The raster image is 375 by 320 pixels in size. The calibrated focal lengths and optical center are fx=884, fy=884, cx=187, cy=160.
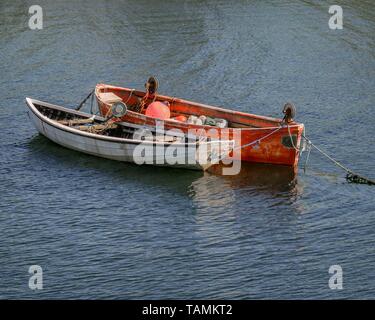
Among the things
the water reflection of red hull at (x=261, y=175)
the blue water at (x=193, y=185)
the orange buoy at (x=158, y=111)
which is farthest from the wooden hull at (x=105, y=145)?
the orange buoy at (x=158, y=111)

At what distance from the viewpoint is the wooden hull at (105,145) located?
37.0 metres

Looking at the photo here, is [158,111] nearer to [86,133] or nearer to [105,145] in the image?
[105,145]

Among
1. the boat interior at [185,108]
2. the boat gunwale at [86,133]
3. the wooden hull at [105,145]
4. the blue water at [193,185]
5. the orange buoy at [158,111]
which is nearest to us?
the blue water at [193,185]

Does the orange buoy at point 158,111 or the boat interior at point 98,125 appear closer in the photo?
the boat interior at point 98,125

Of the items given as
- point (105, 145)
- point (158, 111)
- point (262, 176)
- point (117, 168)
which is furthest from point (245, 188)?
point (105, 145)

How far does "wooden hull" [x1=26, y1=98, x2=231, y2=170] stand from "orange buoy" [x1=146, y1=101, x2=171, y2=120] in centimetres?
239

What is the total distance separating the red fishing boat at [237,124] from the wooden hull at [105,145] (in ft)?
3.71

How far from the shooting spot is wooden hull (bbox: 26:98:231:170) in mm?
37000

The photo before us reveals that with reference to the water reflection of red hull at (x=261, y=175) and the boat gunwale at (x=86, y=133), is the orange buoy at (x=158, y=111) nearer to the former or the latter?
the boat gunwale at (x=86, y=133)

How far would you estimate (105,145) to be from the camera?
1518 inches

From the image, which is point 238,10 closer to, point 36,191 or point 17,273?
point 36,191

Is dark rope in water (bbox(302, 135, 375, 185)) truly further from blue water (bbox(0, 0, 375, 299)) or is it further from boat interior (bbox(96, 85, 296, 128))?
boat interior (bbox(96, 85, 296, 128))

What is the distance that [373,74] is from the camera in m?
51.2

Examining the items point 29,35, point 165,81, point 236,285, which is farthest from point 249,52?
point 236,285
